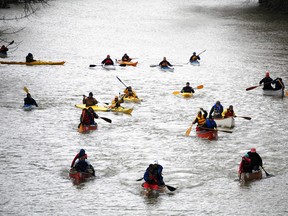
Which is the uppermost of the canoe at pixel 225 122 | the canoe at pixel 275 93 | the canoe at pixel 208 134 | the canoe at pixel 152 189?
the canoe at pixel 275 93

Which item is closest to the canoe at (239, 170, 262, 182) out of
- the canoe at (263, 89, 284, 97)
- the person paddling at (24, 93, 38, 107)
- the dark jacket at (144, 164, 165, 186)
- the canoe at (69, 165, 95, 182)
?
the dark jacket at (144, 164, 165, 186)

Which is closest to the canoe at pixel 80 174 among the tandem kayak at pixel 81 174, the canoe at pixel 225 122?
the tandem kayak at pixel 81 174

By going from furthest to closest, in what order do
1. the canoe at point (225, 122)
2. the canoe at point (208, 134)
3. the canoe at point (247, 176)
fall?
the canoe at point (225, 122) → the canoe at point (208, 134) → the canoe at point (247, 176)

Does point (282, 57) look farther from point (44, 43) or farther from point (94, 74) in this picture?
point (44, 43)

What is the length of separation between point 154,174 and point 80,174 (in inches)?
126

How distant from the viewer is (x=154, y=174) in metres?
21.4

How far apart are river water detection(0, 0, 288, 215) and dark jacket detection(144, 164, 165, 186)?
0.62m

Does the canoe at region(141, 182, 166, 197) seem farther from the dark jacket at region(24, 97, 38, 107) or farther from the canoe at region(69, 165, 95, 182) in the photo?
the dark jacket at region(24, 97, 38, 107)

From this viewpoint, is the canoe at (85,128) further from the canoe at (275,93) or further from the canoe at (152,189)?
Answer: the canoe at (275,93)

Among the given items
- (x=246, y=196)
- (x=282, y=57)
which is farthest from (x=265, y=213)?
(x=282, y=57)

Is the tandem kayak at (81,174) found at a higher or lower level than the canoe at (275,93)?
lower

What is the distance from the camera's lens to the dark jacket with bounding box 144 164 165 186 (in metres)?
21.4

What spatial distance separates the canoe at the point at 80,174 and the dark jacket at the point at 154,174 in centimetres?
270

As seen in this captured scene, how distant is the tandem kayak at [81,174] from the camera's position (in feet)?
75.3
